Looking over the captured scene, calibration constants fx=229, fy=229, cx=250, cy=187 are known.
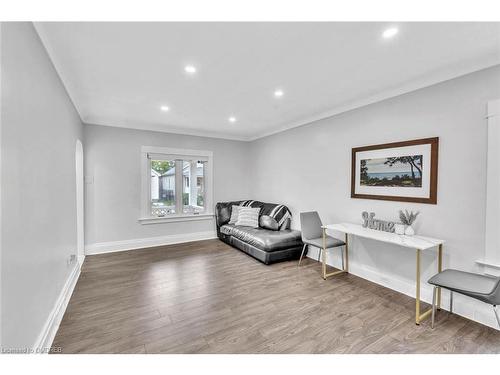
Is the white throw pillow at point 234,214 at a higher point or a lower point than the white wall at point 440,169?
lower

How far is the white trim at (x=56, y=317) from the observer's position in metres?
1.70

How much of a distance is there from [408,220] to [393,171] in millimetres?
631

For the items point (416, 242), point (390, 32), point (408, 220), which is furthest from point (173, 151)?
point (416, 242)

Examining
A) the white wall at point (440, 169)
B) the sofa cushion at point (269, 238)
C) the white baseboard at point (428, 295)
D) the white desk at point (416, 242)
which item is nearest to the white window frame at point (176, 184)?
the sofa cushion at point (269, 238)

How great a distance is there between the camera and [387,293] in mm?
2752

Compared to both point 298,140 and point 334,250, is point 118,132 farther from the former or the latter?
point 334,250

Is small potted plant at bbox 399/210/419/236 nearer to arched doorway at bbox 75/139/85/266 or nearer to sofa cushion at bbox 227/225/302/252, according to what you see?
sofa cushion at bbox 227/225/302/252

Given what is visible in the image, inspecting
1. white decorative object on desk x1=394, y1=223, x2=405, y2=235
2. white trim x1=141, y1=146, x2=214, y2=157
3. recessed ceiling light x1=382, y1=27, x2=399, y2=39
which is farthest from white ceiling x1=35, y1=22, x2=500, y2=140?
white decorative object on desk x1=394, y1=223, x2=405, y2=235

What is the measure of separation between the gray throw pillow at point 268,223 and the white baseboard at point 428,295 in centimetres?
119

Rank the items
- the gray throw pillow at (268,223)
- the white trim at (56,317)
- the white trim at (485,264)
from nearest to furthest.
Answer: the white trim at (56,317), the white trim at (485,264), the gray throw pillow at (268,223)

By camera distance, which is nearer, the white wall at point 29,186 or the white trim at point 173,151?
the white wall at point 29,186

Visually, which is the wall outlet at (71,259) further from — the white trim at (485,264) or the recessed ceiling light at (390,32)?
the white trim at (485,264)

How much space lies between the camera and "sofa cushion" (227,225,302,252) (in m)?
3.71
